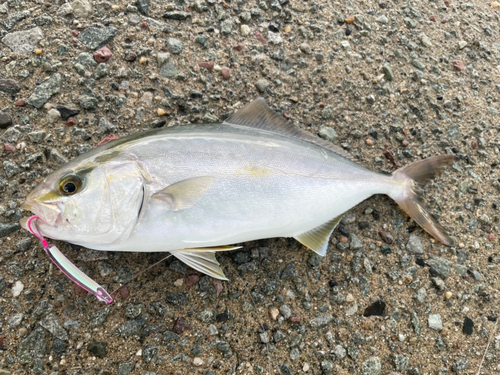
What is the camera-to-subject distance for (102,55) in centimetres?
246

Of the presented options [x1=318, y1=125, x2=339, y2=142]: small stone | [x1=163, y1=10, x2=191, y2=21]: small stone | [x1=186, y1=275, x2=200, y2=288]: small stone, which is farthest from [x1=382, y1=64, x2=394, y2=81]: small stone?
[x1=186, y1=275, x2=200, y2=288]: small stone

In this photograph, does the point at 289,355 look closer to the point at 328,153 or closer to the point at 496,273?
the point at 328,153

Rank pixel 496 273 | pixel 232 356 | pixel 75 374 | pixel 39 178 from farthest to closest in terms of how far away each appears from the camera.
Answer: pixel 496 273 < pixel 39 178 < pixel 232 356 < pixel 75 374

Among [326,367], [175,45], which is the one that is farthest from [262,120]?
[326,367]

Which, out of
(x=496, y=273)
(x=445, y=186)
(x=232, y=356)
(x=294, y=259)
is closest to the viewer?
(x=232, y=356)

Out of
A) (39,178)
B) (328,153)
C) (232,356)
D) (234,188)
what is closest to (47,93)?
(39,178)

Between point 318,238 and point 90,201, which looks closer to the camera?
point 90,201

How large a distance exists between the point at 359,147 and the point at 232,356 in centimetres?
181

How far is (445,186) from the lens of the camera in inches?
109

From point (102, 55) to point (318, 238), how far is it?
2.02 metres

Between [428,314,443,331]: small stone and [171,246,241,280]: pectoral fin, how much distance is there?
1.51m

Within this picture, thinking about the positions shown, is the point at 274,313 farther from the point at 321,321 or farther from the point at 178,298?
the point at 178,298

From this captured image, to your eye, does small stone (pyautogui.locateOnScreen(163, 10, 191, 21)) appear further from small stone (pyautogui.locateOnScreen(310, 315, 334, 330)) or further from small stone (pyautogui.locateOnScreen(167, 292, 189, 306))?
small stone (pyautogui.locateOnScreen(310, 315, 334, 330))

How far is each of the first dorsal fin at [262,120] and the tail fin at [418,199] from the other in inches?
31.6
